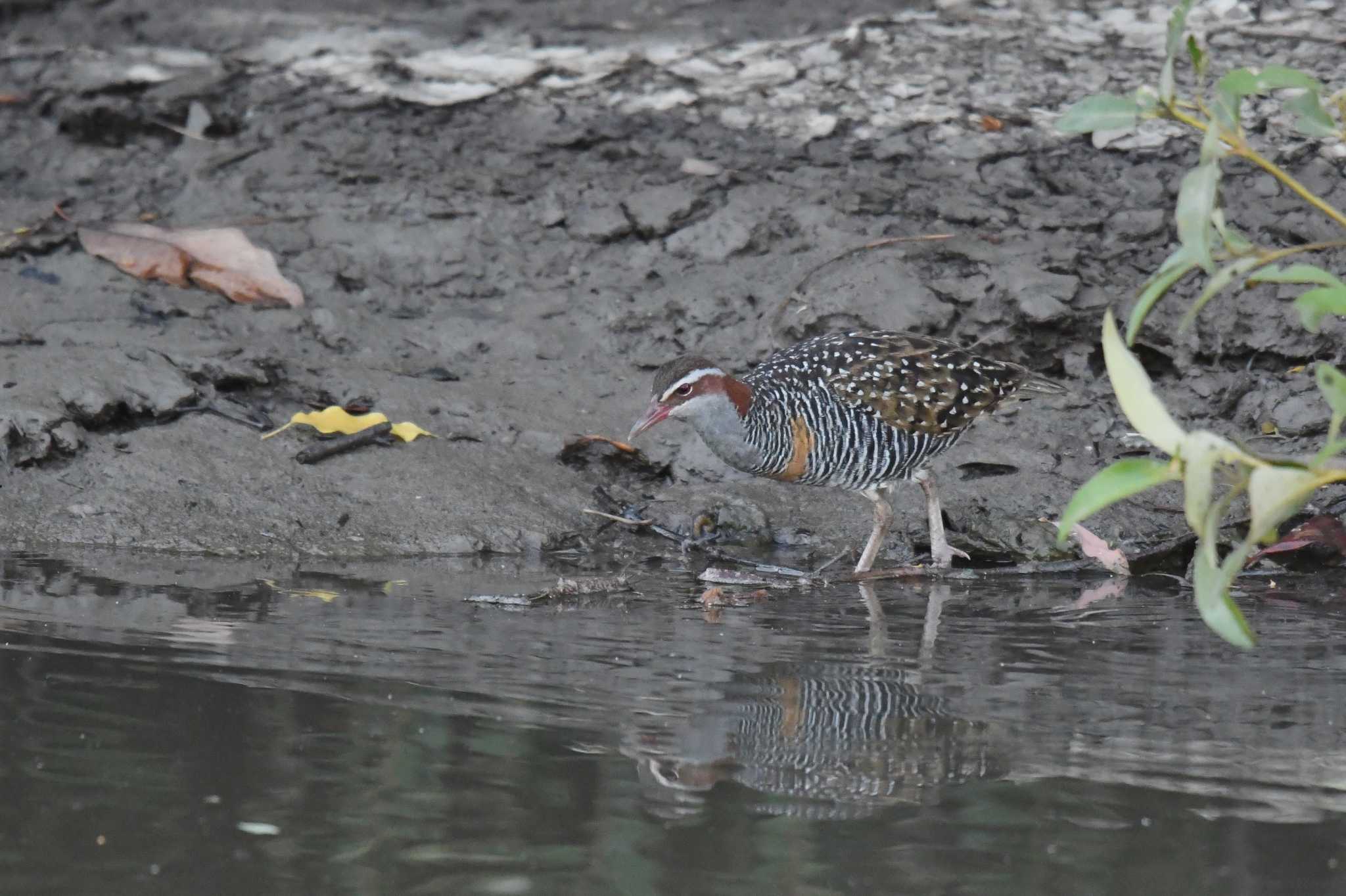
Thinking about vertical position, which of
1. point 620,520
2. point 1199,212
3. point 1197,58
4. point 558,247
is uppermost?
point 1197,58

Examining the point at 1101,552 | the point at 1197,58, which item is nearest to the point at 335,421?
the point at 1101,552

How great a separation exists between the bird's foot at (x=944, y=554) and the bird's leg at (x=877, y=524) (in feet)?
0.66

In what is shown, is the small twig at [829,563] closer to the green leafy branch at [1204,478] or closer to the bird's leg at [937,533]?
→ the bird's leg at [937,533]

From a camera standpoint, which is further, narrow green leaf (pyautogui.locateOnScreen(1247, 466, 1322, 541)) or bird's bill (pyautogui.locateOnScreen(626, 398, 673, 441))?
bird's bill (pyautogui.locateOnScreen(626, 398, 673, 441))

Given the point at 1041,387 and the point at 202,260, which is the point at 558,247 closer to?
the point at 202,260

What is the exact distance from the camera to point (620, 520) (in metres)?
6.34

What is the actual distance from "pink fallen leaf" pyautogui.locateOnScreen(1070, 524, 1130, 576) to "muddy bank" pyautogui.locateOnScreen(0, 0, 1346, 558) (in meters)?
0.15

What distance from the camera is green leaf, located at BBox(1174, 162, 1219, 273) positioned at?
2.59 meters

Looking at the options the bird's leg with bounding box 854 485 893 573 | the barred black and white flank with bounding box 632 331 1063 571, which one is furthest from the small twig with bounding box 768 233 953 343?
the bird's leg with bounding box 854 485 893 573

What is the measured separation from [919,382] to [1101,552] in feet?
3.08

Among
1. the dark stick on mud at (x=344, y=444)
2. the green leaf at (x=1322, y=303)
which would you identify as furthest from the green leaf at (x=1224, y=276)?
the dark stick on mud at (x=344, y=444)

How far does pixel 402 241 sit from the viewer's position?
25.7 ft

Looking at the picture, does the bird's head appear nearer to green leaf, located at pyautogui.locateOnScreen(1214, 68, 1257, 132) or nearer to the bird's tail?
the bird's tail

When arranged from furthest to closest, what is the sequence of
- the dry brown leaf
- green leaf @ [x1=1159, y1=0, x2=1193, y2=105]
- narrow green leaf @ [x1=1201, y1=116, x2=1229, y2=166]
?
the dry brown leaf, green leaf @ [x1=1159, y1=0, x2=1193, y2=105], narrow green leaf @ [x1=1201, y1=116, x2=1229, y2=166]
